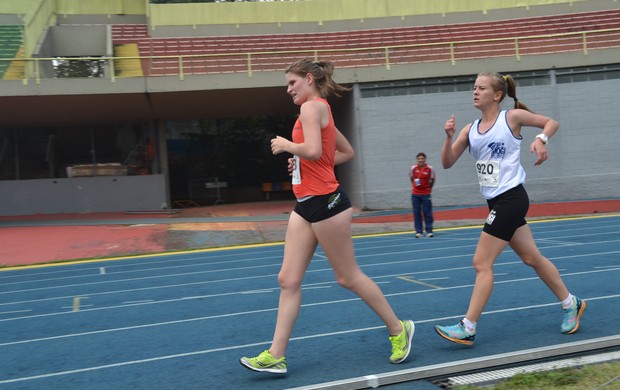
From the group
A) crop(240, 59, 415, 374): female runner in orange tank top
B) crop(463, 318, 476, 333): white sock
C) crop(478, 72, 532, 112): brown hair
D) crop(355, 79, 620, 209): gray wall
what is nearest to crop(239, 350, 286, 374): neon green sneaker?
crop(240, 59, 415, 374): female runner in orange tank top

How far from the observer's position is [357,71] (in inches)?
800

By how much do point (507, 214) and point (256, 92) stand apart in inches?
701

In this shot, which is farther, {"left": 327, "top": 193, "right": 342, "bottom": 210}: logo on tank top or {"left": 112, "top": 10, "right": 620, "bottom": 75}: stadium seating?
{"left": 112, "top": 10, "right": 620, "bottom": 75}: stadium seating

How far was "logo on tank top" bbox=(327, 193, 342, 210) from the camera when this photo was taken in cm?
392

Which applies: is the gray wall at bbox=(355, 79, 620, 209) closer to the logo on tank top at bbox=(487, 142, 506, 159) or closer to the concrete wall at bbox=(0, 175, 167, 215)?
the concrete wall at bbox=(0, 175, 167, 215)

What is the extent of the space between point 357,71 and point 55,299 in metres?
14.1

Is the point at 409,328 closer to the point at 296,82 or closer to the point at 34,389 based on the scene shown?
the point at 296,82

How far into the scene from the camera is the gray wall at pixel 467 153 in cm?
2030

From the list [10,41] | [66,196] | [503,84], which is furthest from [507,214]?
[10,41]

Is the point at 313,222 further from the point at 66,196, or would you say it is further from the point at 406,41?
the point at 406,41

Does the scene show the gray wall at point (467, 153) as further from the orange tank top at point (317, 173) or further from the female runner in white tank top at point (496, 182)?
the orange tank top at point (317, 173)

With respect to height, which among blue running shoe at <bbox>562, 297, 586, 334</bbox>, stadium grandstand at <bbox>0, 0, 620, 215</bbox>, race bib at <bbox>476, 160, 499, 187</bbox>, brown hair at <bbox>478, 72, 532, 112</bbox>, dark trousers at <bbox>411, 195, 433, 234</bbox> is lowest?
blue running shoe at <bbox>562, 297, 586, 334</bbox>

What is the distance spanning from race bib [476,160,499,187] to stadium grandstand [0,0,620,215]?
15.8 metres

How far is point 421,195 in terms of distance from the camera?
13547mm
